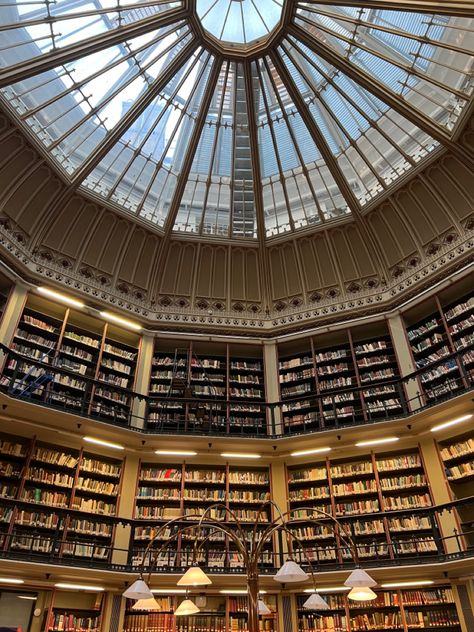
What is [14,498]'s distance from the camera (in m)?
6.66

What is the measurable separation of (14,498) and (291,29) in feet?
28.0

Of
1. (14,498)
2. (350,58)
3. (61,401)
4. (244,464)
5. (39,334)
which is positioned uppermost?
(350,58)

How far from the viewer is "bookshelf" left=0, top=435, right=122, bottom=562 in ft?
21.2

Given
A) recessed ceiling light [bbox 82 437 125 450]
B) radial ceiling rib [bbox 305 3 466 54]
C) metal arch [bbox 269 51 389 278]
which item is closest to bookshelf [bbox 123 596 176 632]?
recessed ceiling light [bbox 82 437 125 450]

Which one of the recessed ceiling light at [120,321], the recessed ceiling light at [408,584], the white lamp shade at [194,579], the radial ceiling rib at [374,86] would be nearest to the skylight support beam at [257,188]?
the radial ceiling rib at [374,86]

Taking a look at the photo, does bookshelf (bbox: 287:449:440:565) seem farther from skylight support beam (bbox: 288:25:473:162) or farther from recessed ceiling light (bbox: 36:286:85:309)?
A: skylight support beam (bbox: 288:25:473:162)

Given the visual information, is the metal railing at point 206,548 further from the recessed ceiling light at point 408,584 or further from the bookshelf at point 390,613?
the bookshelf at point 390,613

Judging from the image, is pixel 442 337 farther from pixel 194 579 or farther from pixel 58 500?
pixel 58 500

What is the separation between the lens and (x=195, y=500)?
7.70m

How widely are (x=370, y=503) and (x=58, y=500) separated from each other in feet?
15.2

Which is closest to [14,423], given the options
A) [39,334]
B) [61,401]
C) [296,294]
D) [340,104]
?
[61,401]

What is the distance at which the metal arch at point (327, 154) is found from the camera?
8594mm

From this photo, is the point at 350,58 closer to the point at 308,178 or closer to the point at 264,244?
the point at 308,178

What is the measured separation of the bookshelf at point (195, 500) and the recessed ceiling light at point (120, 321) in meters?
2.63
